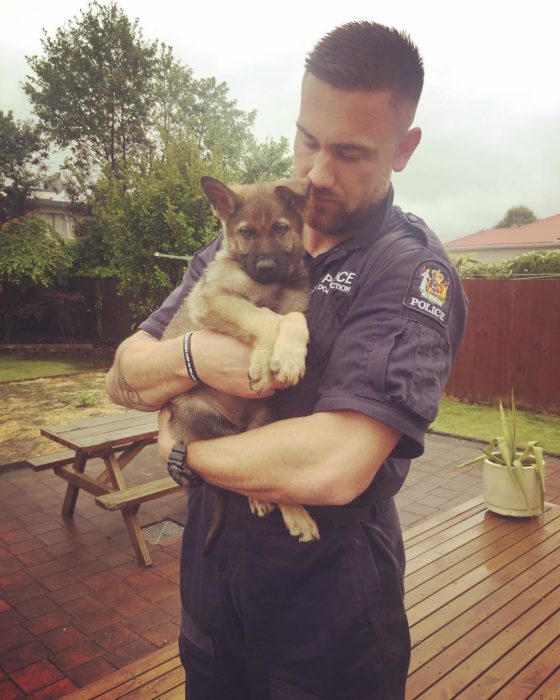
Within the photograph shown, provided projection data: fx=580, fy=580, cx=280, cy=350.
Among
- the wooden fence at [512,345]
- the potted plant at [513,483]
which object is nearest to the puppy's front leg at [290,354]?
the potted plant at [513,483]

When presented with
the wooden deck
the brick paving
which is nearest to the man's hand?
the wooden deck

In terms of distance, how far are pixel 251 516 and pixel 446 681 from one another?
1.94 metres

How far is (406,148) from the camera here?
220 cm

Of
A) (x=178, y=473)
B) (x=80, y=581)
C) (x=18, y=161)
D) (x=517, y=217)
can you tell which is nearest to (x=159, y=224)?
(x=80, y=581)

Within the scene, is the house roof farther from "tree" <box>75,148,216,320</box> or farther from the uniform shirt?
the uniform shirt

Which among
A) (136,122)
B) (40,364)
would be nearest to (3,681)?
(40,364)

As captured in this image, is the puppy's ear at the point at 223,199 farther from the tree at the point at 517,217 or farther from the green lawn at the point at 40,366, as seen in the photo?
the tree at the point at 517,217

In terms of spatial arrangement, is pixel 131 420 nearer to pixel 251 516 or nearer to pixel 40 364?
pixel 251 516

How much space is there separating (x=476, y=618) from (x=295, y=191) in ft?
9.82

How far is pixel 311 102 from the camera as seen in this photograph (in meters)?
2.00

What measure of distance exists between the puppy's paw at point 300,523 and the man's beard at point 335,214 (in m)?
0.99

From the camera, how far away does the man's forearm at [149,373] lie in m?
2.19

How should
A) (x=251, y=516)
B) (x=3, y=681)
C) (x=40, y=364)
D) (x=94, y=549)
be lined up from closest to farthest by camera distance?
(x=251, y=516)
(x=3, y=681)
(x=94, y=549)
(x=40, y=364)

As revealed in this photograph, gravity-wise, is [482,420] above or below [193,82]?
below
